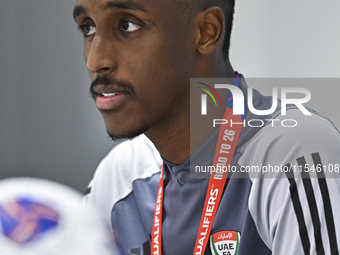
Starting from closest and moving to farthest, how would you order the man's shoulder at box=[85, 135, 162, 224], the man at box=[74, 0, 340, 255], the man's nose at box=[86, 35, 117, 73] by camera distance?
the man at box=[74, 0, 340, 255], the man's nose at box=[86, 35, 117, 73], the man's shoulder at box=[85, 135, 162, 224]

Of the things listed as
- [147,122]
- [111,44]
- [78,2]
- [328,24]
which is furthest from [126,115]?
[328,24]

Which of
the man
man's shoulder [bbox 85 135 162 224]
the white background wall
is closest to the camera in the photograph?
the man

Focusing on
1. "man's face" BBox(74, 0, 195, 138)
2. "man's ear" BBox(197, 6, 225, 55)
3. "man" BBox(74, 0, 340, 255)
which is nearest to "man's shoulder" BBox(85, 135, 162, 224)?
"man" BBox(74, 0, 340, 255)

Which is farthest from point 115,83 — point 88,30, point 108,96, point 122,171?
point 122,171

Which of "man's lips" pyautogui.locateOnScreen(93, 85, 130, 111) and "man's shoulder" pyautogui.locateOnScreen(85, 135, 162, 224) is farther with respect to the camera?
"man's shoulder" pyautogui.locateOnScreen(85, 135, 162, 224)

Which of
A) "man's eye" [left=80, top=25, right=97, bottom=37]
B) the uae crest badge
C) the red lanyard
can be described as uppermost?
"man's eye" [left=80, top=25, right=97, bottom=37]

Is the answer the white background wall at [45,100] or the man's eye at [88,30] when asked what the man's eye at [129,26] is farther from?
the white background wall at [45,100]

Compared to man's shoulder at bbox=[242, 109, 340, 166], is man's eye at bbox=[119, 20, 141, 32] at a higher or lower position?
higher

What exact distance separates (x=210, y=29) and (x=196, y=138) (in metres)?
0.25

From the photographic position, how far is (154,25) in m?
0.89

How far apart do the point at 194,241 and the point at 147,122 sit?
0.27m

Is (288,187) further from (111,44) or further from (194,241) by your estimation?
(111,44)

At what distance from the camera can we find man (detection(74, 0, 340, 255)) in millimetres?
766

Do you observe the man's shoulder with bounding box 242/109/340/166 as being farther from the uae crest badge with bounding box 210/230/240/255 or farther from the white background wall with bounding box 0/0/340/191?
the white background wall with bounding box 0/0/340/191
